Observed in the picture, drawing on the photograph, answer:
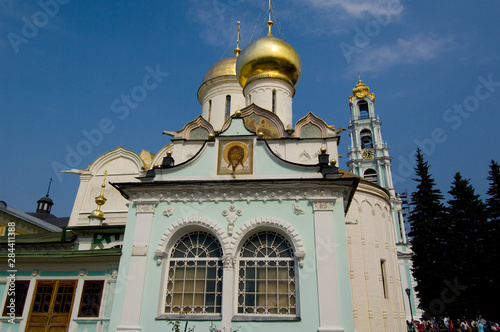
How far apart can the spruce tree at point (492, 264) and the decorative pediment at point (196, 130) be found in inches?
653

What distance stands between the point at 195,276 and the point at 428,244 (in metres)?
17.8

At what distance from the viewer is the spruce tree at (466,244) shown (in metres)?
20.2

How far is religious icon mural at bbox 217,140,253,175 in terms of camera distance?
1074 cm

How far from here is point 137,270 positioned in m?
9.66

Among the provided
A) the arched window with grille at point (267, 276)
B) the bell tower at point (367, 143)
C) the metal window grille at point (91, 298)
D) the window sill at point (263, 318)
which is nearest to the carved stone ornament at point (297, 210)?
the arched window with grille at point (267, 276)

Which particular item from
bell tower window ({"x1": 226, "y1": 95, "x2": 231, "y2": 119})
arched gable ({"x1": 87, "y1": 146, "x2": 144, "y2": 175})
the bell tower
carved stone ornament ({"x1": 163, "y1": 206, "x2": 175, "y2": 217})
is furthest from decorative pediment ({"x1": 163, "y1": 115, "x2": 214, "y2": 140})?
the bell tower

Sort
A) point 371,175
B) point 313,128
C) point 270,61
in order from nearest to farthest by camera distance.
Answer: point 313,128
point 270,61
point 371,175

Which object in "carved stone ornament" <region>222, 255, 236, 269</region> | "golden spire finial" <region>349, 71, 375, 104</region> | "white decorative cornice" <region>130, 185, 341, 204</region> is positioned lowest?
"carved stone ornament" <region>222, 255, 236, 269</region>

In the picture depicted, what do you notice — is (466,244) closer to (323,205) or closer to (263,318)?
(323,205)

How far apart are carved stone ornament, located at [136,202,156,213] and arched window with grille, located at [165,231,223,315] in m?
1.16

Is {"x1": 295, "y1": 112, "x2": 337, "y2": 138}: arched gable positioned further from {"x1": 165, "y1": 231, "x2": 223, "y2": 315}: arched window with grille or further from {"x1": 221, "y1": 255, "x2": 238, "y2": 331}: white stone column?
{"x1": 221, "y1": 255, "x2": 238, "y2": 331}: white stone column

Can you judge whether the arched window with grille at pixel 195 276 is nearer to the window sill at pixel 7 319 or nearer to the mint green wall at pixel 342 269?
the mint green wall at pixel 342 269

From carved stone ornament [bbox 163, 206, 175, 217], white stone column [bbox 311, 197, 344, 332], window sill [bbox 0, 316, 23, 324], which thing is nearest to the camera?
white stone column [bbox 311, 197, 344, 332]

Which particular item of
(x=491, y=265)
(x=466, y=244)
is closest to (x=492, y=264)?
(x=491, y=265)
